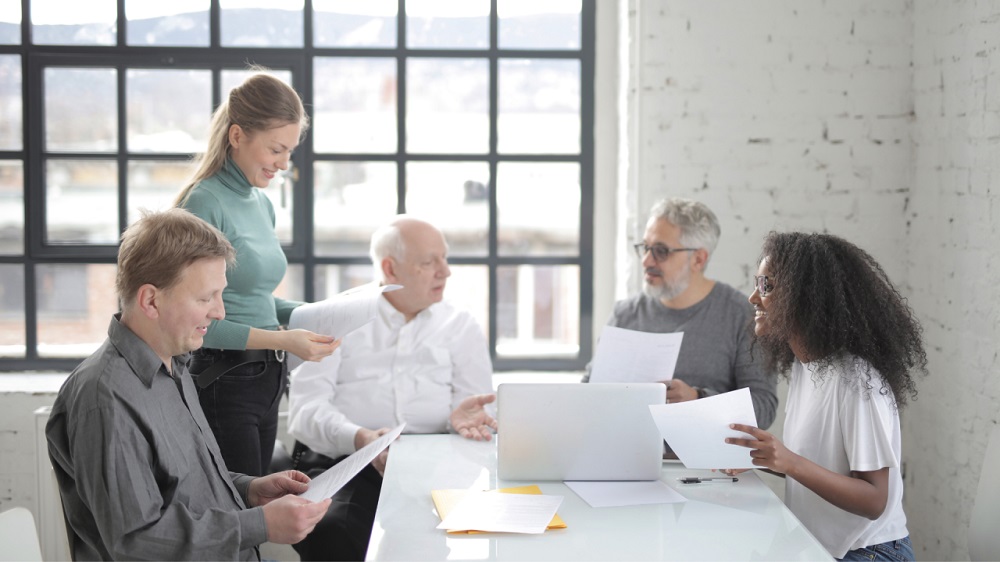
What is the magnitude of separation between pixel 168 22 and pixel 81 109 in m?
0.50

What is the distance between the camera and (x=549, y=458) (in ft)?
7.48

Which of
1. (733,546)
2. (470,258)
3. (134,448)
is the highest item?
(470,258)

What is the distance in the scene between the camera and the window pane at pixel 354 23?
3.90m

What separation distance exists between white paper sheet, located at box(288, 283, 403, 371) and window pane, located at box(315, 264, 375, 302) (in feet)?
3.52

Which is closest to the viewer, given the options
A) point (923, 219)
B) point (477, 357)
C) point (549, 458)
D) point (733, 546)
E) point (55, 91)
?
point (733, 546)

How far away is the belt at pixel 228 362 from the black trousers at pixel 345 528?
528 mm

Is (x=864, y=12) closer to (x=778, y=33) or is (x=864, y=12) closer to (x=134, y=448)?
(x=778, y=33)

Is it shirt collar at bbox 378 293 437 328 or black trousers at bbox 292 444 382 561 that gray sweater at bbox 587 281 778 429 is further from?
black trousers at bbox 292 444 382 561

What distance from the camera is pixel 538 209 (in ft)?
13.2

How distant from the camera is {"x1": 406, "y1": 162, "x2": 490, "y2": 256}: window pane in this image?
13.0 feet

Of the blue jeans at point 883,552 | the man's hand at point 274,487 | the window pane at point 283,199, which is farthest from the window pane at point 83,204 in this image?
the blue jeans at point 883,552

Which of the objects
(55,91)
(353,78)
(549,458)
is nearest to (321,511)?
(549,458)

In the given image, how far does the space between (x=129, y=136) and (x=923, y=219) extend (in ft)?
10.2

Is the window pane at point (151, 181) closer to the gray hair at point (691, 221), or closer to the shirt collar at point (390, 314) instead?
the shirt collar at point (390, 314)
